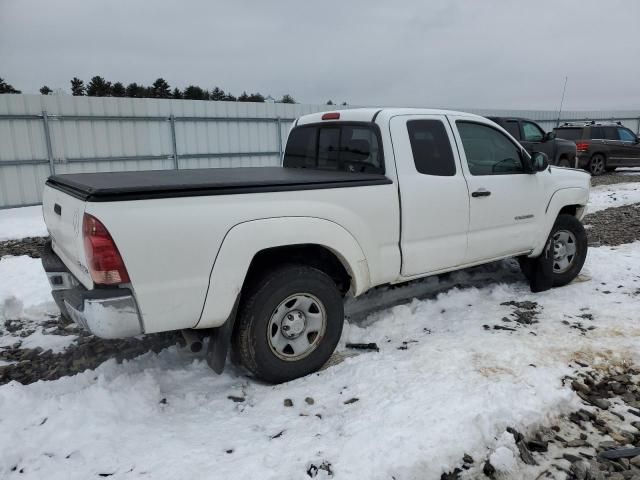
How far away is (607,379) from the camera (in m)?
3.64

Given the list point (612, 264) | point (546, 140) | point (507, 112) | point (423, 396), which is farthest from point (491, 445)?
point (507, 112)

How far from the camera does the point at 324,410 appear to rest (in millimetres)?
3248

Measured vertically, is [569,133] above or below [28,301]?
above

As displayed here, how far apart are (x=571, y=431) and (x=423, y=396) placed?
88 cm

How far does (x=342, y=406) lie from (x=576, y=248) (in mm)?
3785

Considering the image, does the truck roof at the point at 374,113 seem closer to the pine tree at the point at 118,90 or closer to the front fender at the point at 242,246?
the front fender at the point at 242,246

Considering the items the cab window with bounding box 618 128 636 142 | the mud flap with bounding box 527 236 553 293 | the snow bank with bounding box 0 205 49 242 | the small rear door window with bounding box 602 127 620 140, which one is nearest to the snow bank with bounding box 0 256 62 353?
the snow bank with bounding box 0 205 49 242

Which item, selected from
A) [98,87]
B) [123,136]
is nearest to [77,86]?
[98,87]

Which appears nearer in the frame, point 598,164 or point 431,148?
point 431,148

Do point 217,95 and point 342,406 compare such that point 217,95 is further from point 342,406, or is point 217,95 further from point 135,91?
point 342,406

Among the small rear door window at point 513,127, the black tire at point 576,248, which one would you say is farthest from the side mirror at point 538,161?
the small rear door window at point 513,127

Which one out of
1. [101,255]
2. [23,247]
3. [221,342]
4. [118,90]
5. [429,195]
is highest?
[118,90]

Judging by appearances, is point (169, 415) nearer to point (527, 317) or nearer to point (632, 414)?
point (632, 414)

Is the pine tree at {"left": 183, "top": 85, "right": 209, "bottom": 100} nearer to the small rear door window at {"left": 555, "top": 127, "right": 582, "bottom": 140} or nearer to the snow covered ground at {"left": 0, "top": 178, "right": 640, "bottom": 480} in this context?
the small rear door window at {"left": 555, "top": 127, "right": 582, "bottom": 140}
